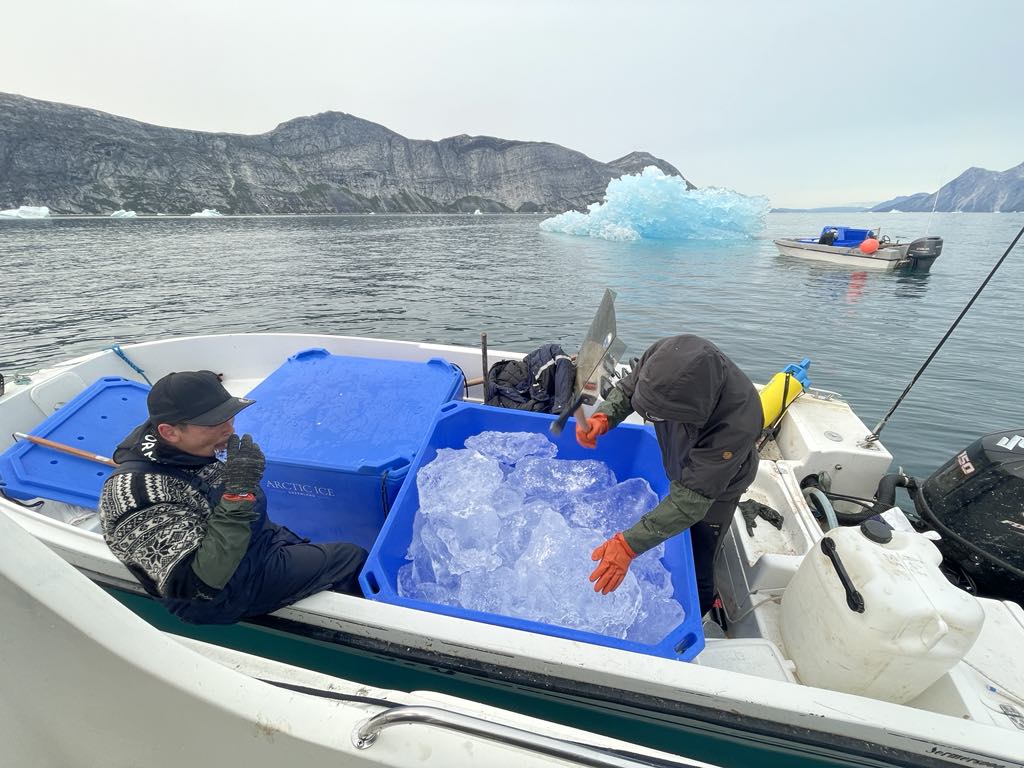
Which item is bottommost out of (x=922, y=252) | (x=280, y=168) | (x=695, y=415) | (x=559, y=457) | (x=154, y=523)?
(x=559, y=457)

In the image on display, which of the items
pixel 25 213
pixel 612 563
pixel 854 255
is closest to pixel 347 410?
pixel 612 563

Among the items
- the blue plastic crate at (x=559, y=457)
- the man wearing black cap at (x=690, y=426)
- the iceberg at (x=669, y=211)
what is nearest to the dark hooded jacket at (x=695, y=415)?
the man wearing black cap at (x=690, y=426)

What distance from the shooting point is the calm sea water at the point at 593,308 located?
353 inches

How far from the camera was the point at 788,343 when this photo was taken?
11211 mm

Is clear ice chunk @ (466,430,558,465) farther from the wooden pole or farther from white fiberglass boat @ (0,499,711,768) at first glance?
the wooden pole

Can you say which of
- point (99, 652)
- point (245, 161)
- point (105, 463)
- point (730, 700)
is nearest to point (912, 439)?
point (730, 700)

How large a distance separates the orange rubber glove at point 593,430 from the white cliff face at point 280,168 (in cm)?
9397

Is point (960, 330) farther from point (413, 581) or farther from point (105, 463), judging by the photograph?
point (105, 463)

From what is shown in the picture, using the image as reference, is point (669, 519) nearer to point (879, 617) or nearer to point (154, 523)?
point (879, 617)

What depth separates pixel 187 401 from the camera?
1.88m

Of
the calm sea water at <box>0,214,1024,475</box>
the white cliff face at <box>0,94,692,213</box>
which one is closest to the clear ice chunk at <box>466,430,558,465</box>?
the calm sea water at <box>0,214,1024,475</box>

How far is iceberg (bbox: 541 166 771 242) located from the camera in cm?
3152

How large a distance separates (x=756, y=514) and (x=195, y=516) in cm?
329

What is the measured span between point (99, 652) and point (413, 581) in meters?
1.49
